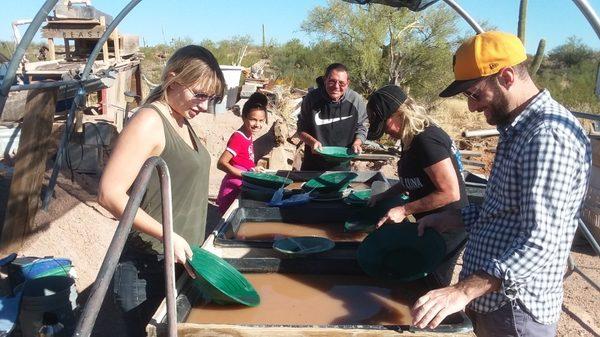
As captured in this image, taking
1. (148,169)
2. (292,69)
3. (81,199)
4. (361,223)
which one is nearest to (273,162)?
(81,199)

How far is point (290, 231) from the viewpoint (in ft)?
10.5

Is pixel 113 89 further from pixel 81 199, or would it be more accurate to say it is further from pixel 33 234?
pixel 33 234

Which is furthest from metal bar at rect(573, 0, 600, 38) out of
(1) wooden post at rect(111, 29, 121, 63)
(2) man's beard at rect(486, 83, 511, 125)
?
(1) wooden post at rect(111, 29, 121, 63)

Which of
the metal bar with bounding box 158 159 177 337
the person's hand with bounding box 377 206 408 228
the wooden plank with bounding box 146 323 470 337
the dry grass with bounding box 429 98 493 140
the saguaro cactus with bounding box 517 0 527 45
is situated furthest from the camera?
the dry grass with bounding box 429 98 493 140

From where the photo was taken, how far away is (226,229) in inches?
117

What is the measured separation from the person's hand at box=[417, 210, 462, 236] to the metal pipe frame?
1.30 metres

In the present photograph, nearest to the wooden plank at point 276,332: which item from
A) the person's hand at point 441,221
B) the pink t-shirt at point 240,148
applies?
the person's hand at point 441,221

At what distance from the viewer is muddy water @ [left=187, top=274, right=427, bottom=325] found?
2.05 meters

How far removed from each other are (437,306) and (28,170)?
425cm

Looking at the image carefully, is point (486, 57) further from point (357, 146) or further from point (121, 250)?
point (357, 146)

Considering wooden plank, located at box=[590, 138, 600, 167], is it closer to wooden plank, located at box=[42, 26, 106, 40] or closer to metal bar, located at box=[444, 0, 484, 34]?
→ metal bar, located at box=[444, 0, 484, 34]

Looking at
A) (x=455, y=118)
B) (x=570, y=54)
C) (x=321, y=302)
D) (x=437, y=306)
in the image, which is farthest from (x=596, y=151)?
(x=570, y=54)

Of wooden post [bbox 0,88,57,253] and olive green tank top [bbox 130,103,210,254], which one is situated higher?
olive green tank top [bbox 130,103,210,254]

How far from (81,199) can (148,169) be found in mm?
4984
